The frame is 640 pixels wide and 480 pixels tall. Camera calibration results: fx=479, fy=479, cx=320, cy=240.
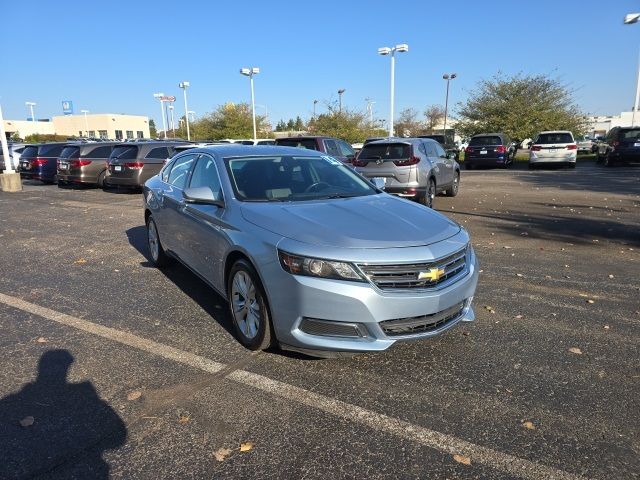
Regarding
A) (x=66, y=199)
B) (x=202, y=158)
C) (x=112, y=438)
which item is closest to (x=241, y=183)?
(x=202, y=158)

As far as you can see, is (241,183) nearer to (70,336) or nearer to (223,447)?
(70,336)

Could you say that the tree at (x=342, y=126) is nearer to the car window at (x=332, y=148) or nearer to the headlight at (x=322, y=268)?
the car window at (x=332, y=148)

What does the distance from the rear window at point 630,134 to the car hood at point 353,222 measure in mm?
21523

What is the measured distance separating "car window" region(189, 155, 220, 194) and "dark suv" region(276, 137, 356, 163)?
6.88m

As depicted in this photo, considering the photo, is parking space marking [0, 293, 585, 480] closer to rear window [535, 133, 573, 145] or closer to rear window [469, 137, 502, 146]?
rear window [535, 133, 573, 145]

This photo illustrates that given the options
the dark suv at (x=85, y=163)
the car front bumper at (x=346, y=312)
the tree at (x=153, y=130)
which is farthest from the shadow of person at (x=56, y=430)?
the tree at (x=153, y=130)

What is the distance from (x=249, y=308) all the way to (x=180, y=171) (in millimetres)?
2512

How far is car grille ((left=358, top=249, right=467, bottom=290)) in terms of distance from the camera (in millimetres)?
3131

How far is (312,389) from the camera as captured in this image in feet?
10.7

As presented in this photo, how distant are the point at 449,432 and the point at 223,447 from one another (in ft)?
4.26

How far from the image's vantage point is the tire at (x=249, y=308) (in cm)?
352

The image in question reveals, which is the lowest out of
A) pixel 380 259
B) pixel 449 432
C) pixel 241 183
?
pixel 449 432

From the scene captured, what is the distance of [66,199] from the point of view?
14.2m

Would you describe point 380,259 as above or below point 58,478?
above
